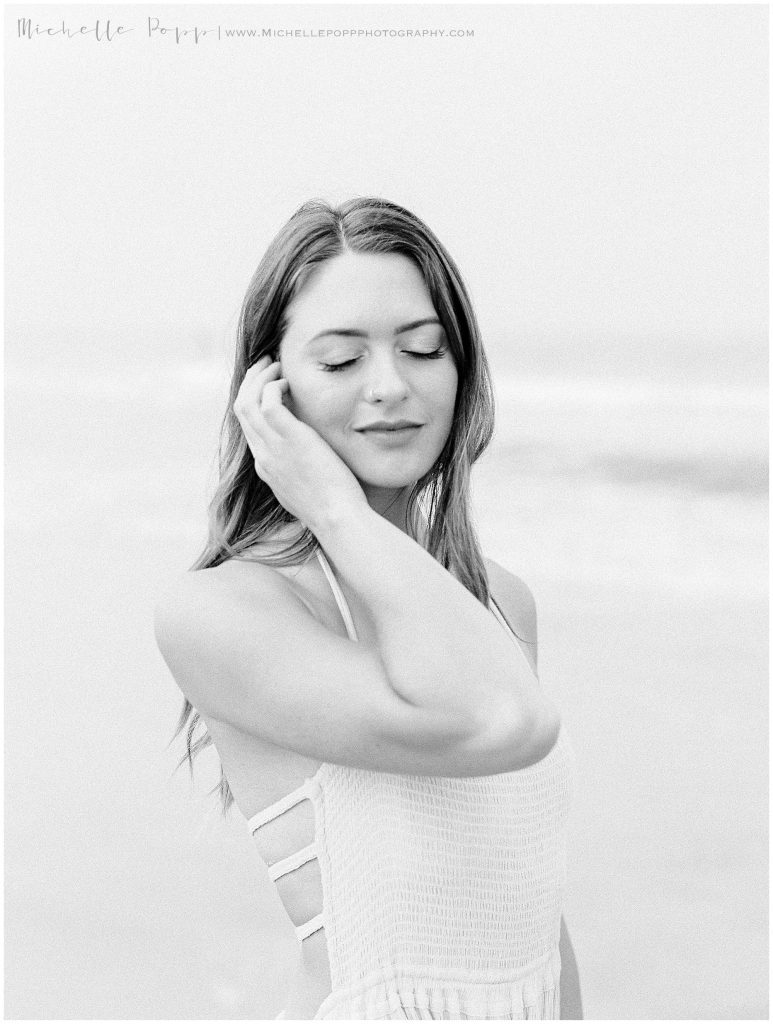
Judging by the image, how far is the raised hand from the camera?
1857mm

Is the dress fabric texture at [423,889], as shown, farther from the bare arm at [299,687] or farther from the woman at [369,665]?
the bare arm at [299,687]

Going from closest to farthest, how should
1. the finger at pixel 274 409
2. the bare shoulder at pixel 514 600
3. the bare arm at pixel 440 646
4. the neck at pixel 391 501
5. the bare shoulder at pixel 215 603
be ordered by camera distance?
the bare arm at pixel 440 646 < the bare shoulder at pixel 215 603 < the finger at pixel 274 409 < the neck at pixel 391 501 < the bare shoulder at pixel 514 600

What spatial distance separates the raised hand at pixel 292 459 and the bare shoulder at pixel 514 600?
1.77ft

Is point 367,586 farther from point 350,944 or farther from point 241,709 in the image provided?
point 350,944

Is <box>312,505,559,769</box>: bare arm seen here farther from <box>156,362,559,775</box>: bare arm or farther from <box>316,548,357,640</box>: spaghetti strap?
<box>316,548,357,640</box>: spaghetti strap

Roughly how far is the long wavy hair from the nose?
0.49ft

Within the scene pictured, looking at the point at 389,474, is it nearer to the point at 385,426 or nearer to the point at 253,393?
the point at 385,426

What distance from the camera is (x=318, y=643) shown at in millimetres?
1762

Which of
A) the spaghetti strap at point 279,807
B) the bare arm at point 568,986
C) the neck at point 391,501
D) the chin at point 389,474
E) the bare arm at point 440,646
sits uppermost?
the chin at point 389,474

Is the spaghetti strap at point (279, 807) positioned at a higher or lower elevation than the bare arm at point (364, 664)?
lower

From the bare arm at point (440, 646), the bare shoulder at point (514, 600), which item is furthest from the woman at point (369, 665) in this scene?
the bare shoulder at point (514, 600)

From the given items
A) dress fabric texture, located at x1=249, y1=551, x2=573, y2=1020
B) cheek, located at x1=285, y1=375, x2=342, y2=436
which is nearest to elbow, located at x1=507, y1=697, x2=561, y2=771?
dress fabric texture, located at x1=249, y1=551, x2=573, y2=1020

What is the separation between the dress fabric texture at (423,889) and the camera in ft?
6.04

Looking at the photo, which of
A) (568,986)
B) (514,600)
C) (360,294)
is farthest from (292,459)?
(568,986)
